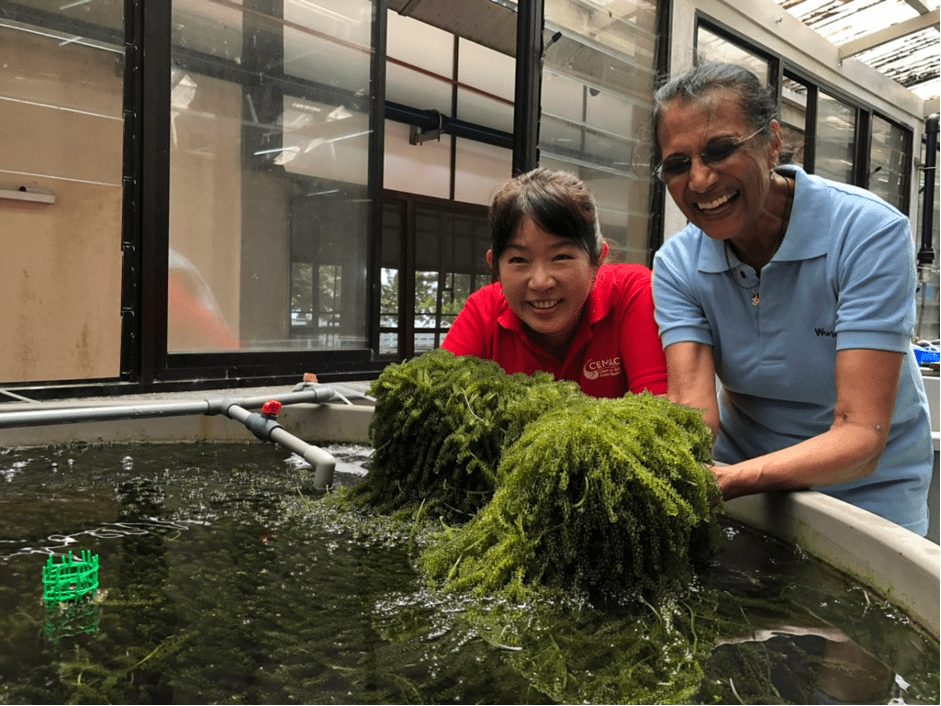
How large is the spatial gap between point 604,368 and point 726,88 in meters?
0.69

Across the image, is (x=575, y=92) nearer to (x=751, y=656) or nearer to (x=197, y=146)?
(x=197, y=146)

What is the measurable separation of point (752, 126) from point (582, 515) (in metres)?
0.75

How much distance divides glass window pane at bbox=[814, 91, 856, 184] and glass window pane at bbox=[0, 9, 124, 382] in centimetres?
612


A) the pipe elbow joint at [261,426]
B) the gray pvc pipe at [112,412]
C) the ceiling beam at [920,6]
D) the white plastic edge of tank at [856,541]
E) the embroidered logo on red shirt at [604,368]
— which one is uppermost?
the ceiling beam at [920,6]

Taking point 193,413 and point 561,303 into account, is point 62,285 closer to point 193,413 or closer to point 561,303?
point 193,413

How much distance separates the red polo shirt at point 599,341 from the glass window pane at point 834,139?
604 cm

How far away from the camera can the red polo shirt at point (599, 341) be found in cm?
162

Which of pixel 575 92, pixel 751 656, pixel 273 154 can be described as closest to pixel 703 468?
pixel 751 656

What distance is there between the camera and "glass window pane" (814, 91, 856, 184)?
22.5 feet

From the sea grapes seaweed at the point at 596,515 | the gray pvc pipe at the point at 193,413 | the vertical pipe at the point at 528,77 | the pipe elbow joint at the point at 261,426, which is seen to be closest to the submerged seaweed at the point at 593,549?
the sea grapes seaweed at the point at 596,515

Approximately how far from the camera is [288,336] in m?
3.56

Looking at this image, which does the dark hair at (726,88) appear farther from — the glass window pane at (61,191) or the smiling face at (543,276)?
the glass window pane at (61,191)

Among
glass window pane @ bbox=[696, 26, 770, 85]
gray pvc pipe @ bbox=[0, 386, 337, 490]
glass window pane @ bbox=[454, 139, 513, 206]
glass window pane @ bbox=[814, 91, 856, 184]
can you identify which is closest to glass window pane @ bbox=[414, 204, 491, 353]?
glass window pane @ bbox=[454, 139, 513, 206]

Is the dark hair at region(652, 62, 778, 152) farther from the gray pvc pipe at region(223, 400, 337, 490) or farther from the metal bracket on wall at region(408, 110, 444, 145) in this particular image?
the metal bracket on wall at region(408, 110, 444, 145)
